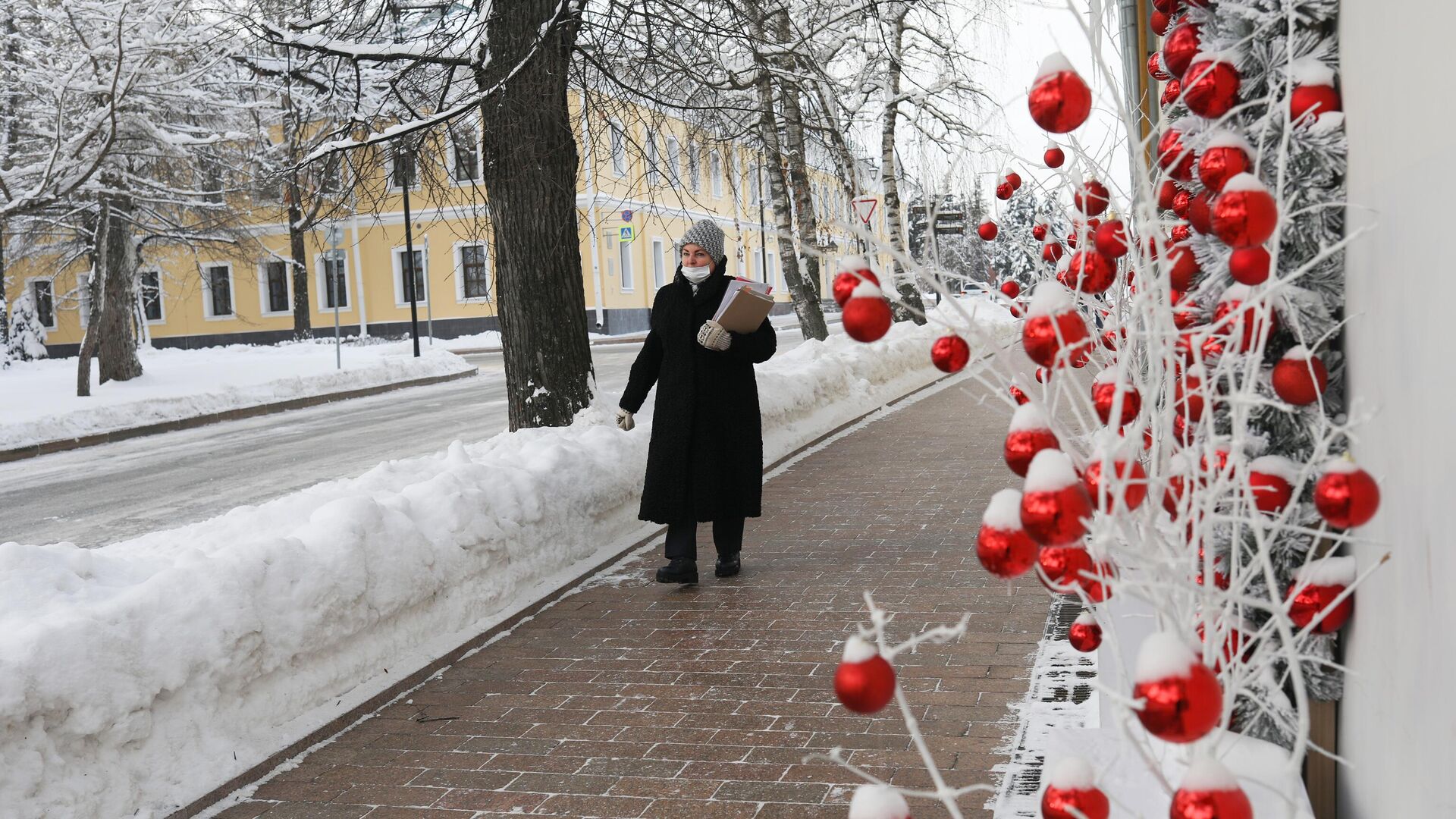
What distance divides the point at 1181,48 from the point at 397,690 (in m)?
4.03

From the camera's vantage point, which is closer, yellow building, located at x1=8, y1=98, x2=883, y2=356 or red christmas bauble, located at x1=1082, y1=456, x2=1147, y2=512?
red christmas bauble, located at x1=1082, y1=456, x2=1147, y2=512

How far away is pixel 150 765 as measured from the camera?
4.22 meters

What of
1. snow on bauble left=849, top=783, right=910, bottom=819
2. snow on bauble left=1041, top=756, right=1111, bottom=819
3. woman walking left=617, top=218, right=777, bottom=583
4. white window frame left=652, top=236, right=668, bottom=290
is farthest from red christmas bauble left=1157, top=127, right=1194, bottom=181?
white window frame left=652, top=236, right=668, bottom=290

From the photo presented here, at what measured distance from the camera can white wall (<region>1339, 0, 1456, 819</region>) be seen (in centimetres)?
161

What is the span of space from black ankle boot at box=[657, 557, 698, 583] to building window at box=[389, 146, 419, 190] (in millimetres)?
4498

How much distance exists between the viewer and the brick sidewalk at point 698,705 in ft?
13.4

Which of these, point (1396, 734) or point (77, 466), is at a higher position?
Result: point (1396, 734)

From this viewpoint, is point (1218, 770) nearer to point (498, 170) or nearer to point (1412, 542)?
point (1412, 542)

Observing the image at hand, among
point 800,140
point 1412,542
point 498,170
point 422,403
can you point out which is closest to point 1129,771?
point 1412,542

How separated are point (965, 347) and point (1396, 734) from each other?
2.93 ft

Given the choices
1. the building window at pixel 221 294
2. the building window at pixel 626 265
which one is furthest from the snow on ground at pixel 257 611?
the building window at pixel 221 294

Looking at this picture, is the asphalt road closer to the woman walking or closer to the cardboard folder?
the woman walking

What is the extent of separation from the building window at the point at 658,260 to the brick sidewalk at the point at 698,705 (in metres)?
40.2

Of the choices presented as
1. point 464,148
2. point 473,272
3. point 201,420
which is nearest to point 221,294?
point 473,272
